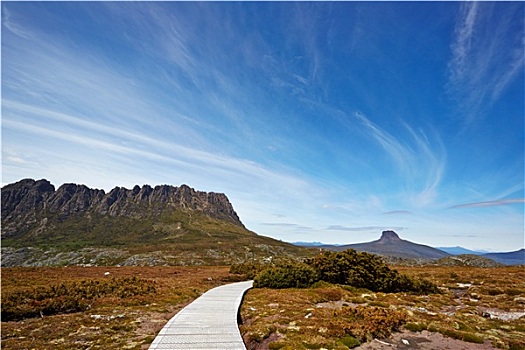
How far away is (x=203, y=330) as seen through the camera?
41.9 feet

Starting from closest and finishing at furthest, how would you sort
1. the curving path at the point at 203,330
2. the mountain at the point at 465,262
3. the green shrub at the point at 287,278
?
1. the curving path at the point at 203,330
2. the green shrub at the point at 287,278
3. the mountain at the point at 465,262

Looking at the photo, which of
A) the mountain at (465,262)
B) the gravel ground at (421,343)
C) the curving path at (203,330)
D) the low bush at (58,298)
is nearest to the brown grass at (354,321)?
the gravel ground at (421,343)

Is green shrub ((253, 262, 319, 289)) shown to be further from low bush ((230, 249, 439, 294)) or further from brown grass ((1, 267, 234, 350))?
brown grass ((1, 267, 234, 350))

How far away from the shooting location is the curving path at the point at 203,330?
10.9m

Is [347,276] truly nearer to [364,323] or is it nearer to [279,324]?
[364,323]

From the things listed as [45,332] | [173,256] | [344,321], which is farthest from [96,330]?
[173,256]

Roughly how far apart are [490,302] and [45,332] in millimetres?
32460

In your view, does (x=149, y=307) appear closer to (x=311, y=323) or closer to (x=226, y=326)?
(x=226, y=326)

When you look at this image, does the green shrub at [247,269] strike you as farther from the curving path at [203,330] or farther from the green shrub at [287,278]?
the curving path at [203,330]

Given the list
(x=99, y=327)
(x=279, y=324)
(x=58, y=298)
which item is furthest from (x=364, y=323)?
(x=58, y=298)

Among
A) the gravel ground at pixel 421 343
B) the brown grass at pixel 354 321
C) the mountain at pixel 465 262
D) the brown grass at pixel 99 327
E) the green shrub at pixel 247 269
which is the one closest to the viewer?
the brown grass at pixel 99 327

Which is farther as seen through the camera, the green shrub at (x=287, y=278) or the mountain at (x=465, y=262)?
the mountain at (x=465, y=262)

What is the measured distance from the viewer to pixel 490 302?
2439 centimetres

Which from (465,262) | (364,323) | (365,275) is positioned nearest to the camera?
(364,323)
